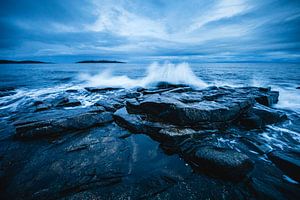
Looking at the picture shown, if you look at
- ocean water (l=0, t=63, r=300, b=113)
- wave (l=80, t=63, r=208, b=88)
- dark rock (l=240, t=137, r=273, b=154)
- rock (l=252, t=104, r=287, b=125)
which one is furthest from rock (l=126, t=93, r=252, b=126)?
wave (l=80, t=63, r=208, b=88)

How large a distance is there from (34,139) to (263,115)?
9.34 meters

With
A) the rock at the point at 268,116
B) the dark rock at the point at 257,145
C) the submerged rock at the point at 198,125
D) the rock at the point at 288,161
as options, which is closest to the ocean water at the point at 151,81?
the rock at the point at 268,116

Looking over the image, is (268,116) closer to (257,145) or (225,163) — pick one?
(257,145)

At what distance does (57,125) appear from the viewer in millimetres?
5086

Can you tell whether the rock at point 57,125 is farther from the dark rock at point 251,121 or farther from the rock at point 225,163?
the dark rock at point 251,121

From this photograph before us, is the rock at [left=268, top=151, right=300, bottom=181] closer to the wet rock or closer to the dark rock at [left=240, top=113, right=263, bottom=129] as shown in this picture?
the dark rock at [left=240, top=113, right=263, bottom=129]

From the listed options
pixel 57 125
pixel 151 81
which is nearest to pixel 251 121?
pixel 57 125

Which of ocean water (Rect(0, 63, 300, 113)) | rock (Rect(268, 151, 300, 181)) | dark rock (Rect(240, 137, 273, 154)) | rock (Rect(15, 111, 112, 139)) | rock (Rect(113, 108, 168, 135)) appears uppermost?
rock (Rect(15, 111, 112, 139))

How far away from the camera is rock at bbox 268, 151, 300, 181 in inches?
131

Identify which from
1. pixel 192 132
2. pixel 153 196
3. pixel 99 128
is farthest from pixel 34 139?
pixel 192 132

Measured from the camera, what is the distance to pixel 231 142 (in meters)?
4.75

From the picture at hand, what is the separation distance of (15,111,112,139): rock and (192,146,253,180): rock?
4237 mm

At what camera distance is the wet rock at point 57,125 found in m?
4.79

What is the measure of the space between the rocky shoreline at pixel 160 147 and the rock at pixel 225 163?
2cm
